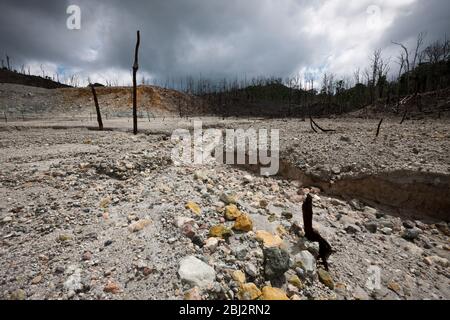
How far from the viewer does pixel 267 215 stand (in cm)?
343

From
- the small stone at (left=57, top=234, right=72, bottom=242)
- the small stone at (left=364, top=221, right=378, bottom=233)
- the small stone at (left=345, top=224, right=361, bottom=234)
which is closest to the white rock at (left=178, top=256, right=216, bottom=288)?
the small stone at (left=57, top=234, right=72, bottom=242)

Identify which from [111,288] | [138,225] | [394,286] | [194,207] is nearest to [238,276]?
[111,288]

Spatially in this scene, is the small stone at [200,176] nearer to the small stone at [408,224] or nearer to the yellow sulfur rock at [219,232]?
the yellow sulfur rock at [219,232]

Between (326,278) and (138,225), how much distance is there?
2.19 m

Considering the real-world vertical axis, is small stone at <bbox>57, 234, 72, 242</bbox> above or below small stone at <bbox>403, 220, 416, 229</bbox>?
above

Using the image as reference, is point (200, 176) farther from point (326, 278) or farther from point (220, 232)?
point (326, 278)

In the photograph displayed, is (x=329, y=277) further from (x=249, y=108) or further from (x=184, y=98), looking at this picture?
(x=249, y=108)

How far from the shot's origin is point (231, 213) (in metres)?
3.03

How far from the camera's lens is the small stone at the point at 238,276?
210cm

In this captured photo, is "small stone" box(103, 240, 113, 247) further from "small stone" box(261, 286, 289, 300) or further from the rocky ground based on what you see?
"small stone" box(261, 286, 289, 300)

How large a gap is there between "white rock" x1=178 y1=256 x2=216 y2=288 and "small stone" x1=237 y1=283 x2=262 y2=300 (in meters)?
0.27

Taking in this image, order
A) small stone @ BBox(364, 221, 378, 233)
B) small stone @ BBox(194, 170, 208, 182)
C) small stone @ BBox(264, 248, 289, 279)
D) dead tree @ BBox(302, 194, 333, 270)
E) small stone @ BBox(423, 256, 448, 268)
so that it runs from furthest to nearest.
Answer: small stone @ BBox(194, 170, 208, 182)
small stone @ BBox(364, 221, 378, 233)
small stone @ BBox(423, 256, 448, 268)
dead tree @ BBox(302, 194, 333, 270)
small stone @ BBox(264, 248, 289, 279)

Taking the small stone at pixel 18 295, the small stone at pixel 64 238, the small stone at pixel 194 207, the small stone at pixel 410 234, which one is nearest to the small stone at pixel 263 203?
the small stone at pixel 194 207

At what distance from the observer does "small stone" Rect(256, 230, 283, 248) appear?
2.64 m
